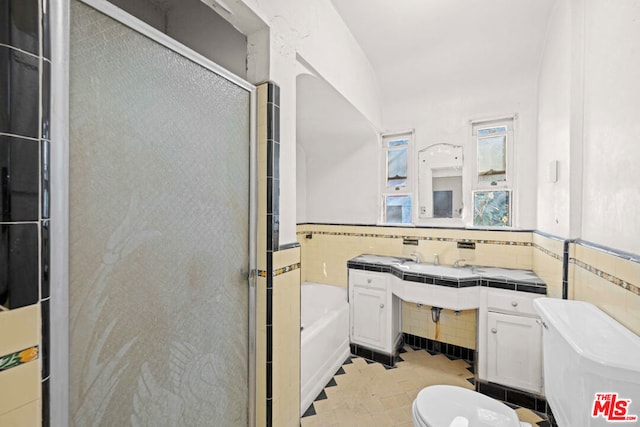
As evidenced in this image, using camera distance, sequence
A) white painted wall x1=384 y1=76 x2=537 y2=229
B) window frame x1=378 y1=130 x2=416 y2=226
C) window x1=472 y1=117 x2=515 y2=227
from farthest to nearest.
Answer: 1. window frame x1=378 y1=130 x2=416 y2=226
2. window x1=472 y1=117 x2=515 y2=227
3. white painted wall x1=384 y1=76 x2=537 y2=229

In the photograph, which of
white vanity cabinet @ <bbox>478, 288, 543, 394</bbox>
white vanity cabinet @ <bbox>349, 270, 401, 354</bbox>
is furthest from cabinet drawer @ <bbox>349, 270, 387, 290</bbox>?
white vanity cabinet @ <bbox>478, 288, 543, 394</bbox>

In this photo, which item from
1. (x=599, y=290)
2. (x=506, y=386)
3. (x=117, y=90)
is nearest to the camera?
(x=117, y=90)

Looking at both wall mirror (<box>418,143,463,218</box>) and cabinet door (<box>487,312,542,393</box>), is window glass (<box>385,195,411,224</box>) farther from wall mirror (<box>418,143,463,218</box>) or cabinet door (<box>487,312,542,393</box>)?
cabinet door (<box>487,312,542,393</box>)

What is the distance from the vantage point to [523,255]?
2223 mm

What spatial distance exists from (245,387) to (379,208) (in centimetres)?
200

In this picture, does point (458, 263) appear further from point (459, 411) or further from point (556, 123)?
point (459, 411)

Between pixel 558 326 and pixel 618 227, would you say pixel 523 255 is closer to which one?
pixel 618 227

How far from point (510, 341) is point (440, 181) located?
4.57ft

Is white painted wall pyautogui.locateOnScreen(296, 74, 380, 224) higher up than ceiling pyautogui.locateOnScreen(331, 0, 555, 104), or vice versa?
ceiling pyautogui.locateOnScreen(331, 0, 555, 104)

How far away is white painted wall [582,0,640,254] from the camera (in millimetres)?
969

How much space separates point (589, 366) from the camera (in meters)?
0.80

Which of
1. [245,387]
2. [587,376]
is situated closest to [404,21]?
[587,376]

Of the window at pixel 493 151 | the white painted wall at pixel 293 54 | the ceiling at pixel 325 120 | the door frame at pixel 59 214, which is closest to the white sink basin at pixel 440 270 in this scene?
the window at pixel 493 151

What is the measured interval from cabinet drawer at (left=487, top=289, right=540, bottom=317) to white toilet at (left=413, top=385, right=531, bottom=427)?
80 centimetres
